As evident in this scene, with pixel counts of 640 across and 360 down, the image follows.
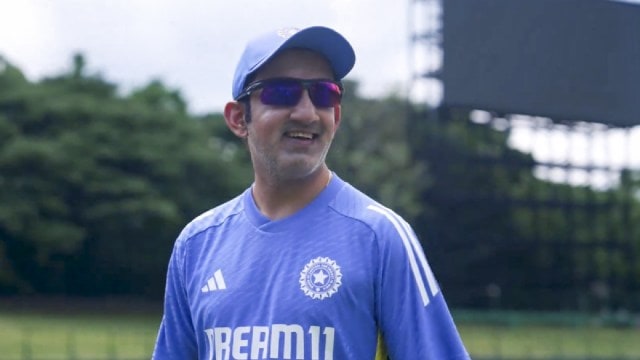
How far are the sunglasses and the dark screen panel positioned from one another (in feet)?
81.1

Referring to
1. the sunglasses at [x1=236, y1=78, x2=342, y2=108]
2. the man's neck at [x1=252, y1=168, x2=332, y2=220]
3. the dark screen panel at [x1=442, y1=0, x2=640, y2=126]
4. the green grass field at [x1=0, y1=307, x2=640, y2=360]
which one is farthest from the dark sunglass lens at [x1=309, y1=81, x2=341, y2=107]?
the dark screen panel at [x1=442, y1=0, x2=640, y2=126]

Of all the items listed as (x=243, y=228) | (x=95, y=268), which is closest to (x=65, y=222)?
(x=95, y=268)

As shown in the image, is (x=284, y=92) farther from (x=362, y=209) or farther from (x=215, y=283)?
(x=215, y=283)

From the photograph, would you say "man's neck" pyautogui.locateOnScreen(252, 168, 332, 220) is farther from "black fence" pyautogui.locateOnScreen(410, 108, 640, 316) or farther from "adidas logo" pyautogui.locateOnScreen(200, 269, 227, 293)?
"black fence" pyautogui.locateOnScreen(410, 108, 640, 316)

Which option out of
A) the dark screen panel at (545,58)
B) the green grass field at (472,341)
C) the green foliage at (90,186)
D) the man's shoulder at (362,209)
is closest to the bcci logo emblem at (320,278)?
the man's shoulder at (362,209)

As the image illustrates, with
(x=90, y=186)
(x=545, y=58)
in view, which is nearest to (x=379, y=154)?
(x=90, y=186)

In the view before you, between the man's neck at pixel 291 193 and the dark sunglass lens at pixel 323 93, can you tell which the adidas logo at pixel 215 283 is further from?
the dark sunglass lens at pixel 323 93

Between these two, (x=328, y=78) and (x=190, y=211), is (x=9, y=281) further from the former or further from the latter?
(x=328, y=78)

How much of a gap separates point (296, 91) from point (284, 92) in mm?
29

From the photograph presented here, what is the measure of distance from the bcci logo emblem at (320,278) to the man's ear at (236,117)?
46cm

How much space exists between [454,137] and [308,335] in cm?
2814

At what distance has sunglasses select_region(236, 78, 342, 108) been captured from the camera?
3.25m

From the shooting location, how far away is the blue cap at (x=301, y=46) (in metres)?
3.21

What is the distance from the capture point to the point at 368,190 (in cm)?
4225
